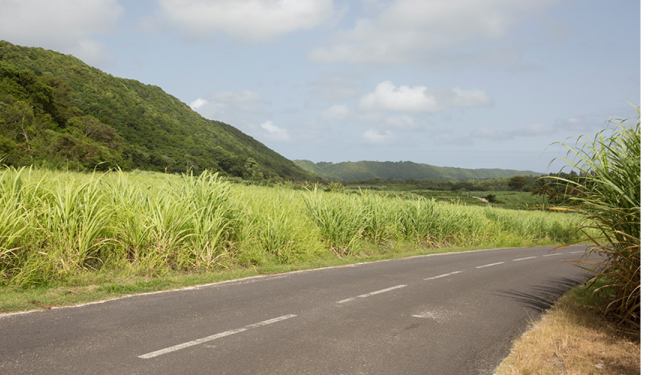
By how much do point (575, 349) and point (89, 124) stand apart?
72.3 m

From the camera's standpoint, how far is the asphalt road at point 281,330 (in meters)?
4.35

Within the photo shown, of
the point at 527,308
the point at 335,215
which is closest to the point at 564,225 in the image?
the point at 335,215

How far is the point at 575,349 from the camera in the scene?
5.04m

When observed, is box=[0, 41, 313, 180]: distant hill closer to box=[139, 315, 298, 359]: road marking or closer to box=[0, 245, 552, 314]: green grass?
box=[0, 245, 552, 314]: green grass

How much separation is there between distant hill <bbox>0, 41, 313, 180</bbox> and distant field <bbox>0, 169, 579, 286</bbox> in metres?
17.4

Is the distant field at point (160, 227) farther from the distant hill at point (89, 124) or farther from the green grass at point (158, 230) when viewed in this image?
the distant hill at point (89, 124)

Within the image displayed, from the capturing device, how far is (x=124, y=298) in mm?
7043

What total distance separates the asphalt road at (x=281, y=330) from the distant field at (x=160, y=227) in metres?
2.21

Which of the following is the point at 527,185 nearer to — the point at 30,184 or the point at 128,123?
the point at 128,123

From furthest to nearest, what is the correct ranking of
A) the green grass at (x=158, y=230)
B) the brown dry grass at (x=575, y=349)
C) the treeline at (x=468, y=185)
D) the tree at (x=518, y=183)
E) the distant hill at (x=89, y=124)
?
1. the tree at (x=518, y=183)
2. the treeline at (x=468, y=185)
3. the distant hill at (x=89, y=124)
4. the green grass at (x=158, y=230)
5. the brown dry grass at (x=575, y=349)

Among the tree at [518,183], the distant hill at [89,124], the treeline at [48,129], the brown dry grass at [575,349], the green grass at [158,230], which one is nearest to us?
the brown dry grass at [575,349]

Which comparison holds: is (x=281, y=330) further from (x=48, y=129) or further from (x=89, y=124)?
(x=89, y=124)

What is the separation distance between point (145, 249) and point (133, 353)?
5.53 metres

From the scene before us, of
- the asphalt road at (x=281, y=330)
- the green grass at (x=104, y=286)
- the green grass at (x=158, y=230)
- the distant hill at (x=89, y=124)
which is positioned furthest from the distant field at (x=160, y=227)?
the distant hill at (x=89, y=124)
